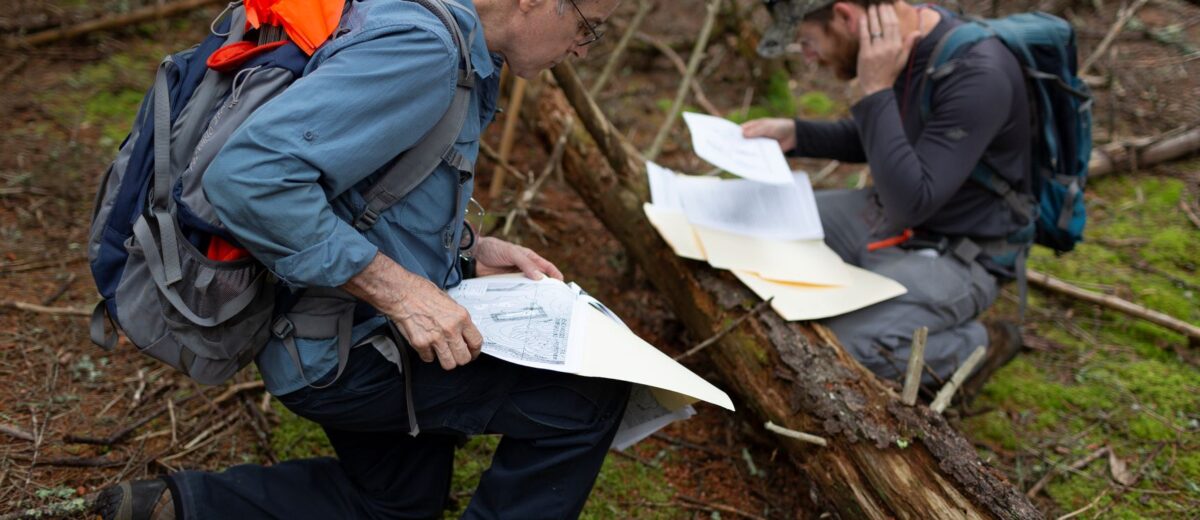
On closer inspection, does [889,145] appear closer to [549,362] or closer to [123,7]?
[549,362]

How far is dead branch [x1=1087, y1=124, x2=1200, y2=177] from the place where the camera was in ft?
17.7

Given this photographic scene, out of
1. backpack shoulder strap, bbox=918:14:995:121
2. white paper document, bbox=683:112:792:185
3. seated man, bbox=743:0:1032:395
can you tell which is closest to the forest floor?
seated man, bbox=743:0:1032:395

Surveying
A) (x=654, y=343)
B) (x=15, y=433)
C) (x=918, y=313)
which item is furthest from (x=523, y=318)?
(x=918, y=313)

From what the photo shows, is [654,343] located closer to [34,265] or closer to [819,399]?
[819,399]

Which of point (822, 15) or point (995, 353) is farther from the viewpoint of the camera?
point (995, 353)

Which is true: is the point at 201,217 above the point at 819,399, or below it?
above

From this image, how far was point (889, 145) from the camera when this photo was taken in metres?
3.40

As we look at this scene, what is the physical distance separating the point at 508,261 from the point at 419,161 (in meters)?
0.65

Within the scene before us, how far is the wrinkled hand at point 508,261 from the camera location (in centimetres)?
245

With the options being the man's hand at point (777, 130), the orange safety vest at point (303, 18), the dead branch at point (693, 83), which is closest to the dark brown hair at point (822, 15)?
the man's hand at point (777, 130)

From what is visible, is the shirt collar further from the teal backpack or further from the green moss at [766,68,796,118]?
the green moss at [766,68,796,118]

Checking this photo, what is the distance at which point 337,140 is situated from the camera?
1705 mm

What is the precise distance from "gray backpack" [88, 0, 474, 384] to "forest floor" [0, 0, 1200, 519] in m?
0.98

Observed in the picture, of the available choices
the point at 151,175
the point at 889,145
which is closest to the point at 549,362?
the point at 151,175
